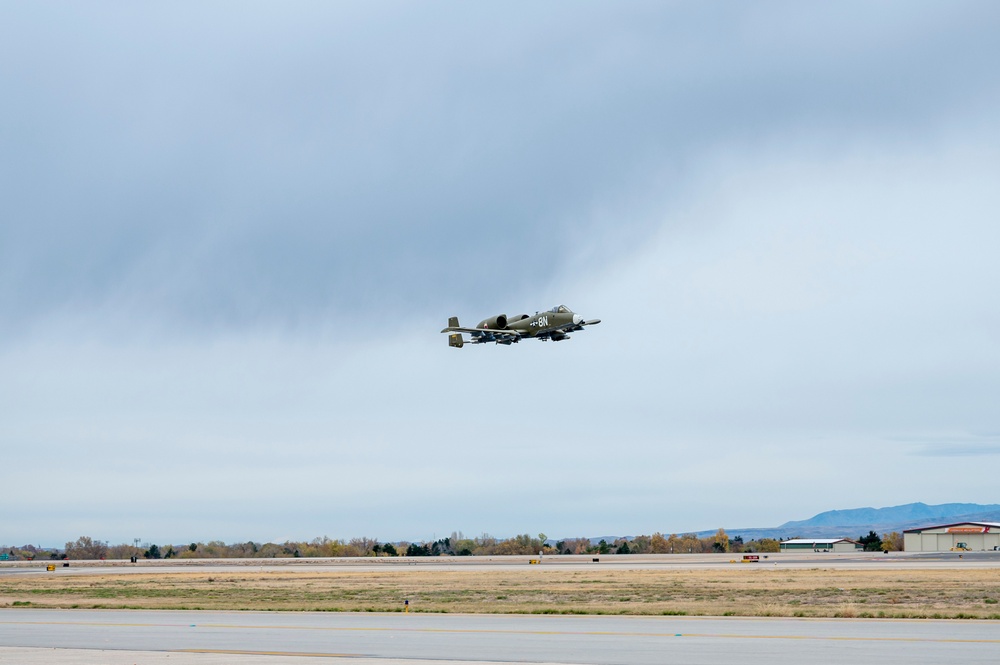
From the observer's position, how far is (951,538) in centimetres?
15812

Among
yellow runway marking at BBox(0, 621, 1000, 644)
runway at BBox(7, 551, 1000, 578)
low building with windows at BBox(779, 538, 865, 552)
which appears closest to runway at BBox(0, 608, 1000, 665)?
yellow runway marking at BBox(0, 621, 1000, 644)

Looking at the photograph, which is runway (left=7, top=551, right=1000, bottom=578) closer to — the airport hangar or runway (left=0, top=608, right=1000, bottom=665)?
the airport hangar

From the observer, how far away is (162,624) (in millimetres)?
34094

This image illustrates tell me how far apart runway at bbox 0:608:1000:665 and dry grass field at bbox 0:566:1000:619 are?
16.7 ft

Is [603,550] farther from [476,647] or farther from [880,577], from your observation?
[476,647]

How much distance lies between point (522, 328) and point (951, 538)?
129 metres

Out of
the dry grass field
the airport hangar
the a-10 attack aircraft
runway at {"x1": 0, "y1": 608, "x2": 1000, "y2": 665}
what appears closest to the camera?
runway at {"x1": 0, "y1": 608, "x2": 1000, "y2": 665}

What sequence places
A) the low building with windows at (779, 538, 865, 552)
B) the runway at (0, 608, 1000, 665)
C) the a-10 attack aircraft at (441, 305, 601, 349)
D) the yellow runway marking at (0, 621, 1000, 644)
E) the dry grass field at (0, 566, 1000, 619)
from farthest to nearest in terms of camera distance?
the low building with windows at (779, 538, 865, 552) < the a-10 attack aircraft at (441, 305, 601, 349) < the dry grass field at (0, 566, 1000, 619) < the yellow runway marking at (0, 621, 1000, 644) < the runway at (0, 608, 1000, 665)

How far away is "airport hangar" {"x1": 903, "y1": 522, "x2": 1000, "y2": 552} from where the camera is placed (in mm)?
154625

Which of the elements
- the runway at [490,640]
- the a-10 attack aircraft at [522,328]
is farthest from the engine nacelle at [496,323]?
the runway at [490,640]

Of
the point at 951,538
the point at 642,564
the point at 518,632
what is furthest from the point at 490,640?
the point at 951,538

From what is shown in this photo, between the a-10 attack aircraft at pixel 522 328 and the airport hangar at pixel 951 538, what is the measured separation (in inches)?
4746

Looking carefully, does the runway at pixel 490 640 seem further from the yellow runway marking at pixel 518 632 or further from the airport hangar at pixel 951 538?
the airport hangar at pixel 951 538

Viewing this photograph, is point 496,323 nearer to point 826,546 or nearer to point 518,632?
point 518,632
